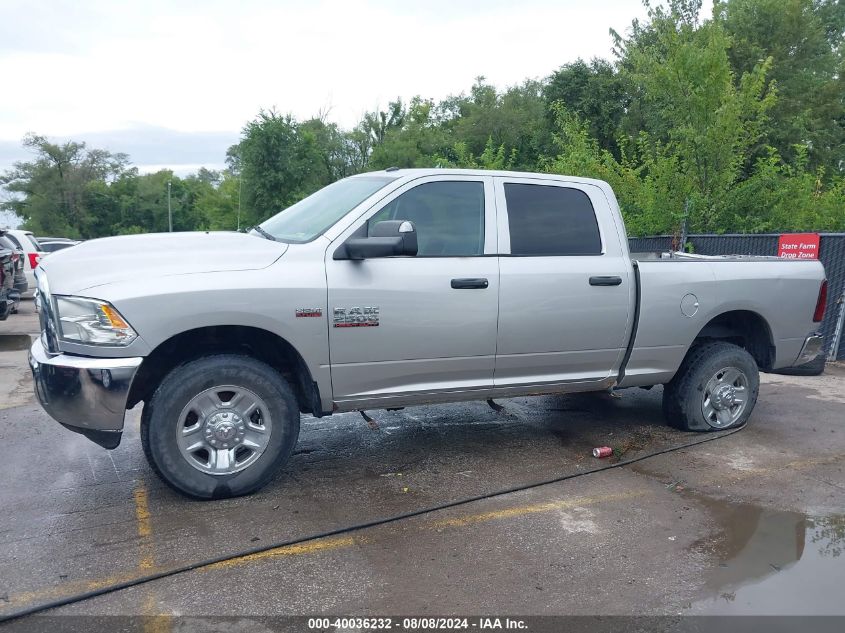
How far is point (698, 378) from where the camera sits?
6.00m

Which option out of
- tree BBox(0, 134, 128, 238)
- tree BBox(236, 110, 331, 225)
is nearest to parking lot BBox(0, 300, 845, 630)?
tree BBox(236, 110, 331, 225)

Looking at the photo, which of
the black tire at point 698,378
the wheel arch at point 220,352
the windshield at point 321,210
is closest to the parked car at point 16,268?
the windshield at point 321,210

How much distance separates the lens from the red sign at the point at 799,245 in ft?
31.7

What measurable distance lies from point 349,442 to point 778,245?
743 cm

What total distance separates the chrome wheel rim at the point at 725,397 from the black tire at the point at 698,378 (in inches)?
1.1

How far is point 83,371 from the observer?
4012mm

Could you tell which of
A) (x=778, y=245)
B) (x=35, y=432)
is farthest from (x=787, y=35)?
(x=35, y=432)

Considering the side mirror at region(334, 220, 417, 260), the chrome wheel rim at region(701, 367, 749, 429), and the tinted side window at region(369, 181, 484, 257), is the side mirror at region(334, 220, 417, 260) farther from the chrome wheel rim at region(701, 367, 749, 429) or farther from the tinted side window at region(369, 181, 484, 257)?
the chrome wheel rim at region(701, 367, 749, 429)

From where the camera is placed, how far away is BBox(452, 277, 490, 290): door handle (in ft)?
15.9

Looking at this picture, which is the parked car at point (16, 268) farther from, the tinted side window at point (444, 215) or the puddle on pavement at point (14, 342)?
the tinted side window at point (444, 215)

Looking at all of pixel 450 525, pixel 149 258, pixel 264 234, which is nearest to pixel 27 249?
pixel 264 234

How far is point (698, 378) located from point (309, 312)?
341 cm

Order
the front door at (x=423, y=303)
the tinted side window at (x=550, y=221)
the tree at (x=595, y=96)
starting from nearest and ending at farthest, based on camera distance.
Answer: the front door at (x=423, y=303), the tinted side window at (x=550, y=221), the tree at (x=595, y=96)

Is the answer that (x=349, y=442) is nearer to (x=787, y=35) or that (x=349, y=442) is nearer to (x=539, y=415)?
(x=539, y=415)
